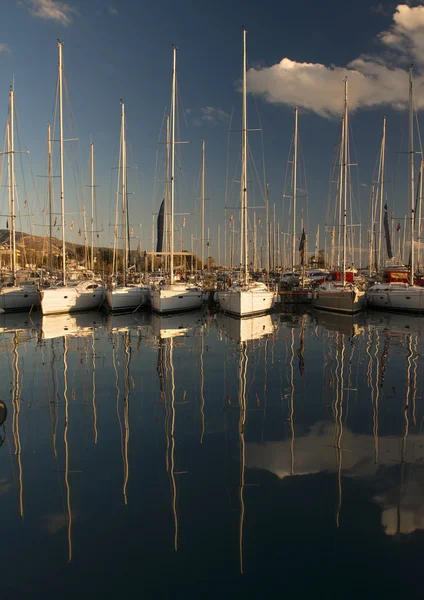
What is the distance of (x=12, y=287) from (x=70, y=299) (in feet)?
18.1

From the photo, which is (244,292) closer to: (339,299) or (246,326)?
(246,326)

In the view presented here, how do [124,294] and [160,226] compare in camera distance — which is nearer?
[124,294]

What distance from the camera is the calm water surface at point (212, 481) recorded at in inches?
177

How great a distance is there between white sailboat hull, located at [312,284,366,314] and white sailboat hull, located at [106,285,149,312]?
43.9 ft

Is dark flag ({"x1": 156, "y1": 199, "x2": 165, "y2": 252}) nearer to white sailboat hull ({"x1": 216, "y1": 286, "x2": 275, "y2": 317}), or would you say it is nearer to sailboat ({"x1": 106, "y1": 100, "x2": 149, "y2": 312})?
sailboat ({"x1": 106, "y1": 100, "x2": 149, "y2": 312})

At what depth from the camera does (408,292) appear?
99.2 feet

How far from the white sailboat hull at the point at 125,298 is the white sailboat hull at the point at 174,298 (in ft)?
5.26

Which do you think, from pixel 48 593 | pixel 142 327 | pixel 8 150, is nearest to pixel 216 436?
pixel 48 593

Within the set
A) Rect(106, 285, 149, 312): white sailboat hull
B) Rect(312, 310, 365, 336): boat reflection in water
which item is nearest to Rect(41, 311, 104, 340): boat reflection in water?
Rect(106, 285, 149, 312): white sailboat hull

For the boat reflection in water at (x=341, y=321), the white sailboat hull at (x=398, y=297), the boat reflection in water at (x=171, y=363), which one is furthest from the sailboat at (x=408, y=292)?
the boat reflection in water at (x=171, y=363)

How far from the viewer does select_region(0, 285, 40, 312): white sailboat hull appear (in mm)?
31281

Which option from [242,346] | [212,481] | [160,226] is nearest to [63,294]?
[160,226]

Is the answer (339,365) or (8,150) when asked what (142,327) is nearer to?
(339,365)

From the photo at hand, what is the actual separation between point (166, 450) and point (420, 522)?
12.9ft
